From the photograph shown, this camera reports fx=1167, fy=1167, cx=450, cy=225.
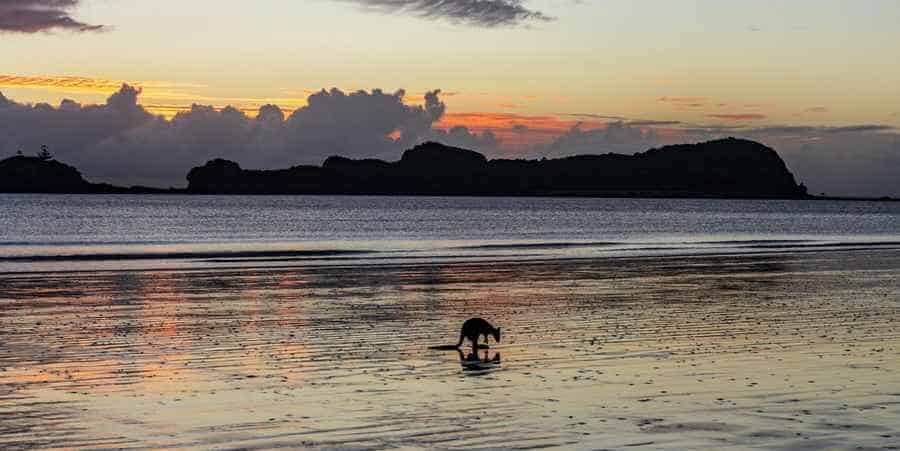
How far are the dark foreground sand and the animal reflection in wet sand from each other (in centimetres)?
15

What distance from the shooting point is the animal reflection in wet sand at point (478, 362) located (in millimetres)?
17219

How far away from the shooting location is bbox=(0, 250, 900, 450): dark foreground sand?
12.5 m

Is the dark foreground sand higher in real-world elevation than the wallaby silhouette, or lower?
lower

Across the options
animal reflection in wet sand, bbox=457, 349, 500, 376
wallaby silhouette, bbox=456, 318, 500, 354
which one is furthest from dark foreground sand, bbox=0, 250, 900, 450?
wallaby silhouette, bbox=456, 318, 500, 354

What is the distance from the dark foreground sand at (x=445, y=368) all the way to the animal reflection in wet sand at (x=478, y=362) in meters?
0.15

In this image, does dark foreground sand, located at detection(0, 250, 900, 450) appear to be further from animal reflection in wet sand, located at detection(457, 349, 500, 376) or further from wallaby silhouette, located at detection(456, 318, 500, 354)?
wallaby silhouette, located at detection(456, 318, 500, 354)

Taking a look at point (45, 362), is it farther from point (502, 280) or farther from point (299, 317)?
point (502, 280)

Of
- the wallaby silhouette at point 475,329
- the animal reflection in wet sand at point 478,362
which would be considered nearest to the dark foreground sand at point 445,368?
the animal reflection in wet sand at point 478,362

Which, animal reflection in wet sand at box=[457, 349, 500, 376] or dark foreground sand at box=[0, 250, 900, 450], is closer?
dark foreground sand at box=[0, 250, 900, 450]

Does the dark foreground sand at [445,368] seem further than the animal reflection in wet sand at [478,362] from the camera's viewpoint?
No

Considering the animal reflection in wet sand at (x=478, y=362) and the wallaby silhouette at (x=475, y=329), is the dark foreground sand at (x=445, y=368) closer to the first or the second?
the animal reflection in wet sand at (x=478, y=362)

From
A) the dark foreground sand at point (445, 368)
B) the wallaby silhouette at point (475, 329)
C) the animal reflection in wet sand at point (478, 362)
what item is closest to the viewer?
the dark foreground sand at point (445, 368)

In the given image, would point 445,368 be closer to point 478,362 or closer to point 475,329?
point 478,362

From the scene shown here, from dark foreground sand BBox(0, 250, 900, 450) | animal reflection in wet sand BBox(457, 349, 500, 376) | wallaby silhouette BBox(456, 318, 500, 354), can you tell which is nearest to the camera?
dark foreground sand BBox(0, 250, 900, 450)
